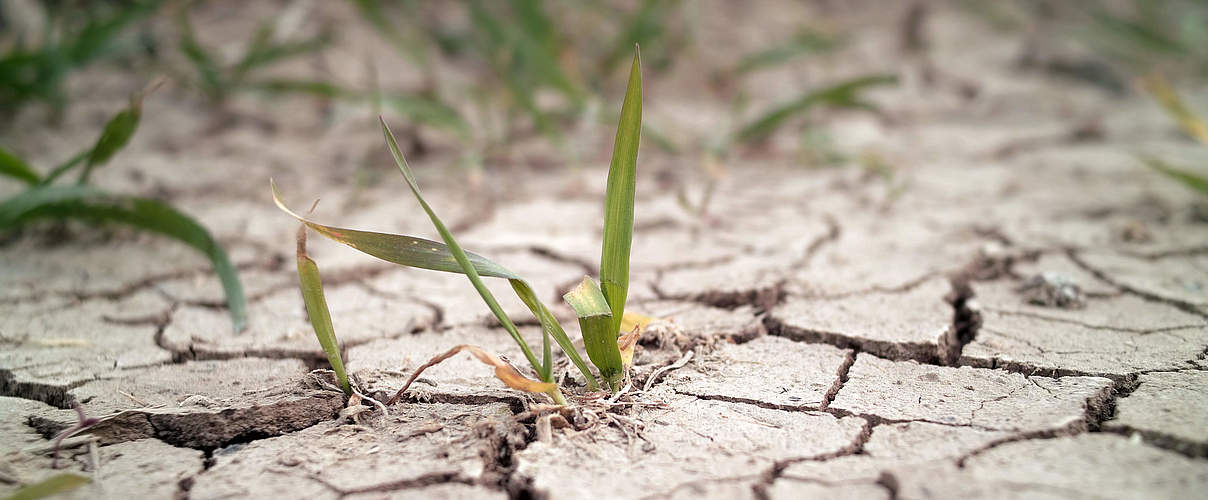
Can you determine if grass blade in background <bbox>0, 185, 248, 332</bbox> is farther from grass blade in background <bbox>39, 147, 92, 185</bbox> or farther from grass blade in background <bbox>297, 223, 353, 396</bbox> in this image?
grass blade in background <bbox>297, 223, 353, 396</bbox>

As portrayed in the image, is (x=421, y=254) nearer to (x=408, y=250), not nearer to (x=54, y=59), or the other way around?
(x=408, y=250)

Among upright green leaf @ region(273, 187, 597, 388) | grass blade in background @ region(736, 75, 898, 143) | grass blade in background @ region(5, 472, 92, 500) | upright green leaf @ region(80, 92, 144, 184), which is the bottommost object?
grass blade in background @ region(5, 472, 92, 500)

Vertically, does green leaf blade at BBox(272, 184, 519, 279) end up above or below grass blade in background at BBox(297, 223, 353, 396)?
above

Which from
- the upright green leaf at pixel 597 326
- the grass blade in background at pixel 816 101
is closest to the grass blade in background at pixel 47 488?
the upright green leaf at pixel 597 326

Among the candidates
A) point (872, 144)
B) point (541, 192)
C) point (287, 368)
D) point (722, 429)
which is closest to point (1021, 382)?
point (722, 429)

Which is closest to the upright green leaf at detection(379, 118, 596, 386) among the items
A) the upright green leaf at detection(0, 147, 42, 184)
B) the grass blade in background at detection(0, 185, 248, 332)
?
the grass blade in background at detection(0, 185, 248, 332)

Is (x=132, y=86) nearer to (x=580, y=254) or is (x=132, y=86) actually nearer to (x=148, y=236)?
(x=148, y=236)
